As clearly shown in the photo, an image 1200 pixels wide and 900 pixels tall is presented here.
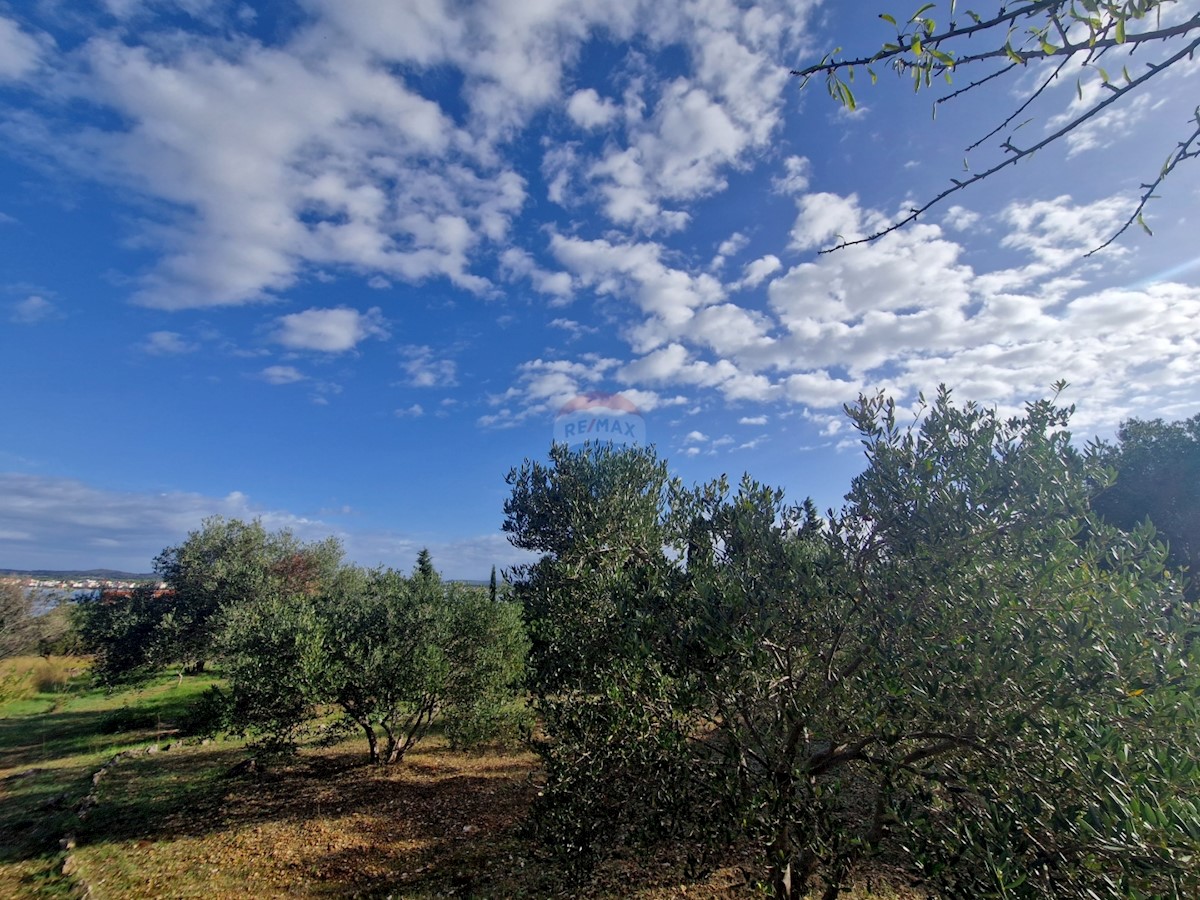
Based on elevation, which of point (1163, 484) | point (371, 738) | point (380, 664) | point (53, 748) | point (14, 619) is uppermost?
point (1163, 484)

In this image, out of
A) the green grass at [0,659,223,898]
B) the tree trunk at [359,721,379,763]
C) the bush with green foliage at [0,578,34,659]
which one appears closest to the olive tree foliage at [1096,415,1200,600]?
the tree trunk at [359,721,379,763]

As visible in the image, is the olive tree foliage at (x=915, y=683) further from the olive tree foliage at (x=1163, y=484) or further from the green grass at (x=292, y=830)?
the olive tree foliage at (x=1163, y=484)

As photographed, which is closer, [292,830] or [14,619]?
[292,830]

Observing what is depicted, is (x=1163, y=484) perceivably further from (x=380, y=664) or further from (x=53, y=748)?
(x=53, y=748)

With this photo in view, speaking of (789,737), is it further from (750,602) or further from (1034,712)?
(1034,712)

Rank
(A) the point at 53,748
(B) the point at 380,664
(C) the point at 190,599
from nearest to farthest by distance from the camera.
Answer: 1. (B) the point at 380,664
2. (A) the point at 53,748
3. (C) the point at 190,599

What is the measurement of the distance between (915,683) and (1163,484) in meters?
33.4

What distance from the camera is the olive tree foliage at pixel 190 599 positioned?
2597 cm

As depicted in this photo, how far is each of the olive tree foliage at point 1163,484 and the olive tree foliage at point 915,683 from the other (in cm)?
2764

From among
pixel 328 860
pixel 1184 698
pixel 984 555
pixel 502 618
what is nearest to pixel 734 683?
pixel 984 555

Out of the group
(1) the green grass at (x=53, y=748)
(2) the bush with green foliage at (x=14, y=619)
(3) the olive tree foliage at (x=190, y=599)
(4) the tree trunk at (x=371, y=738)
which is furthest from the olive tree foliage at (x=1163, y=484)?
(2) the bush with green foliage at (x=14, y=619)

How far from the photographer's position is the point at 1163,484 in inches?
982

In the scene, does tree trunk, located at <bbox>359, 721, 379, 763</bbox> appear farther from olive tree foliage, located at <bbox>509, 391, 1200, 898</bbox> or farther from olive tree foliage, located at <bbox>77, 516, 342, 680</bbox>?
olive tree foliage, located at <bbox>77, 516, 342, 680</bbox>

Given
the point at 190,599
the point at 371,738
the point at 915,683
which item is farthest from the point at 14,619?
the point at 915,683
